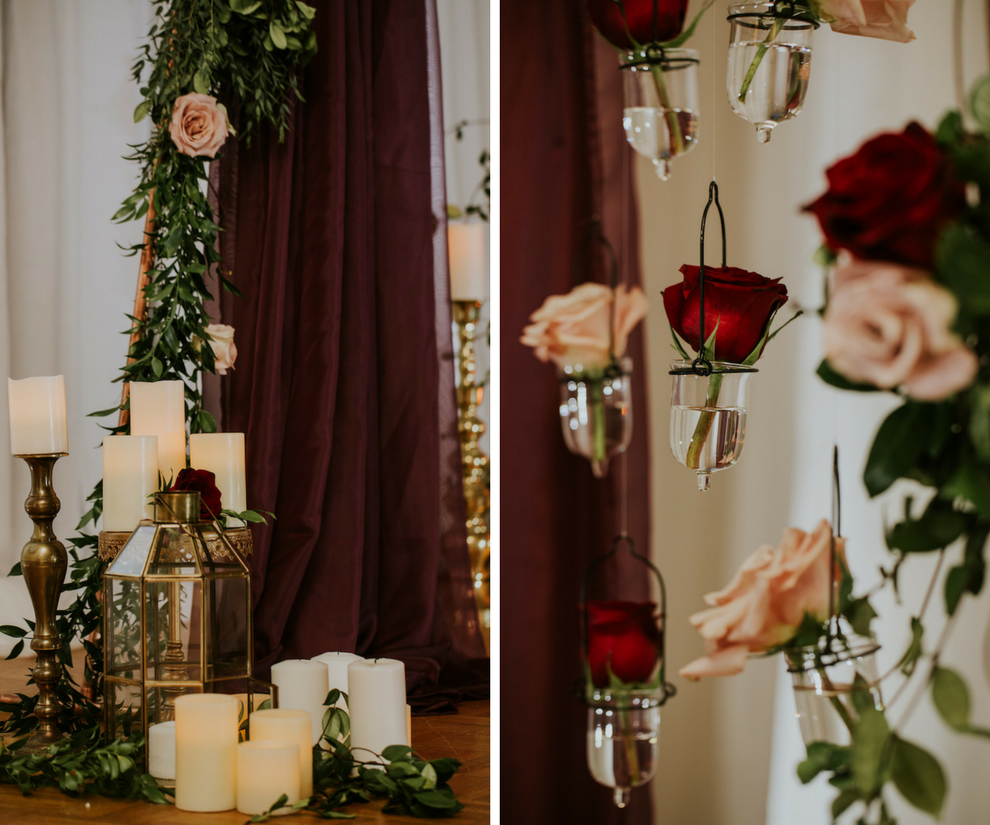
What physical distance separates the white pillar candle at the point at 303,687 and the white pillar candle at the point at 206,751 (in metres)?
0.16

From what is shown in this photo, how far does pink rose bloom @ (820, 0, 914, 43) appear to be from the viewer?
557 mm

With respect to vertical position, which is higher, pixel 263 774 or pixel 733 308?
pixel 733 308

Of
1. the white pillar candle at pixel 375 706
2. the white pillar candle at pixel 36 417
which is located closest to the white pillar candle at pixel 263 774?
the white pillar candle at pixel 375 706

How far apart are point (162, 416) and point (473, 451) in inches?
31.1

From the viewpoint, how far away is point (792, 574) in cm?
43

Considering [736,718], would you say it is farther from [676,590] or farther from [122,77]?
[122,77]

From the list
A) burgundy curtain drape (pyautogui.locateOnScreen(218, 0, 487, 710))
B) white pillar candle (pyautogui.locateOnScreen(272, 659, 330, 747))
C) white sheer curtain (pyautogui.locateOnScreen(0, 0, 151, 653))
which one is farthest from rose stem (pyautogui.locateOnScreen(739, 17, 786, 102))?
white sheer curtain (pyautogui.locateOnScreen(0, 0, 151, 653))

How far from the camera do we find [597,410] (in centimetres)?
47

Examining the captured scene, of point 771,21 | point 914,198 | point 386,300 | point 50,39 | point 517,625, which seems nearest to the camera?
point 914,198

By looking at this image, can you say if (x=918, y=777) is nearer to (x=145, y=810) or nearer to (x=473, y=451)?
(x=145, y=810)

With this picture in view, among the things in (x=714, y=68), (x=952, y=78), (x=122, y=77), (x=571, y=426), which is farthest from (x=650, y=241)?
(x=122, y=77)

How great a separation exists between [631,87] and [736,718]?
76cm

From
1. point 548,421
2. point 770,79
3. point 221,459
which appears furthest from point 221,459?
point 770,79

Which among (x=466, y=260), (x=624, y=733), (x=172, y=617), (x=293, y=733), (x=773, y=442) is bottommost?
(x=293, y=733)
